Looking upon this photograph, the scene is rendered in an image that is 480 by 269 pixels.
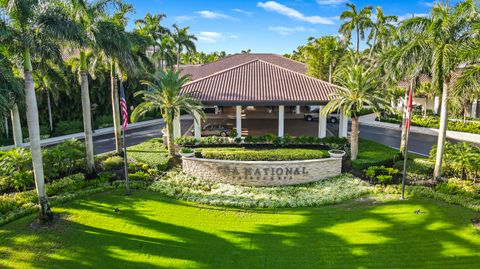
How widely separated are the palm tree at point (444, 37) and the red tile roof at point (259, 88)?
8.40 meters

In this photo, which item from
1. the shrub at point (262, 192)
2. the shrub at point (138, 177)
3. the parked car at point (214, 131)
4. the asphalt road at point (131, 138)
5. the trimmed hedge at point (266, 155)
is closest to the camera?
→ the shrub at point (262, 192)

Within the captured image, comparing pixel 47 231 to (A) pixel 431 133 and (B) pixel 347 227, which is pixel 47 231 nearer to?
(B) pixel 347 227

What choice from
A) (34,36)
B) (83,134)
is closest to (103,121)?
(83,134)

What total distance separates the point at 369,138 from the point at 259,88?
51.0 ft

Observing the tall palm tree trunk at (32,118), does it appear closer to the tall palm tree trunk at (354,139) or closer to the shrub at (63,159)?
the shrub at (63,159)

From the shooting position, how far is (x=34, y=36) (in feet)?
48.0

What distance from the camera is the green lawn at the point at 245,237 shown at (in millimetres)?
12469

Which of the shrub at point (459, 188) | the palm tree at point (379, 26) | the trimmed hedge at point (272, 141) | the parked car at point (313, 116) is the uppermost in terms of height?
the palm tree at point (379, 26)

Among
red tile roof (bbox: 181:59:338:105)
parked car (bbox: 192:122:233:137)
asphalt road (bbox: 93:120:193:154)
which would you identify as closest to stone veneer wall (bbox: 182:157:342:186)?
red tile roof (bbox: 181:59:338:105)

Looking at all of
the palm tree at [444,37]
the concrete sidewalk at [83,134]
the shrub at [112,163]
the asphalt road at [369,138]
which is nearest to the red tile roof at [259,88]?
the asphalt road at [369,138]

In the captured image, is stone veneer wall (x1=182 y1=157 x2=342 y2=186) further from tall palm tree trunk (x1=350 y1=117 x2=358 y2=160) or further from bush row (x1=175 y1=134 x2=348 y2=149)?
bush row (x1=175 y1=134 x2=348 y2=149)

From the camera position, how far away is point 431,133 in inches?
1479

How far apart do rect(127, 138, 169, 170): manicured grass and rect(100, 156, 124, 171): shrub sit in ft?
4.20

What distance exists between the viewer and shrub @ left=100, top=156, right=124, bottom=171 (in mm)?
23712
